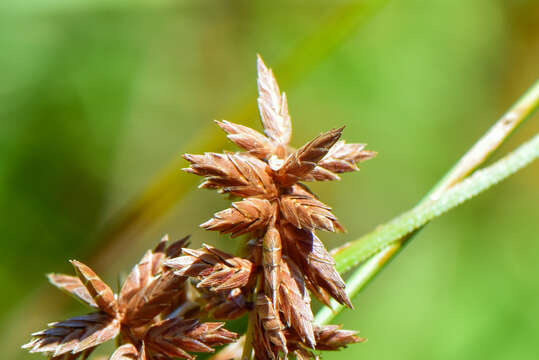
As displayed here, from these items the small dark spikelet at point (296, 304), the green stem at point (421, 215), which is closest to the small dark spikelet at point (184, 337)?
the small dark spikelet at point (296, 304)

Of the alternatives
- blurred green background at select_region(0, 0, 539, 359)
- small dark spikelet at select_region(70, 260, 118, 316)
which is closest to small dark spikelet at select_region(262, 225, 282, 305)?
small dark spikelet at select_region(70, 260, 118, 316)

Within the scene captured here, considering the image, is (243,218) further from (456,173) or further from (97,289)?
(456,173)

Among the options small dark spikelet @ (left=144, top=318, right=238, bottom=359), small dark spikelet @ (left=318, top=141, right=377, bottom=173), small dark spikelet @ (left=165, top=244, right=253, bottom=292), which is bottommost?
small dark spikelet @ (left=144, top=318, right=238, bottom=359)

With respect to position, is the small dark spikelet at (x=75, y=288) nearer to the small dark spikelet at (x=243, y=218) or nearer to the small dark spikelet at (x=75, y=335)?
the small dark spikelet at (x=75, y=335)

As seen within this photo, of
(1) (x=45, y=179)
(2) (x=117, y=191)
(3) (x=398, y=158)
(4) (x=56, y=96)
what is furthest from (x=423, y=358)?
(4) (x=56, y=96)

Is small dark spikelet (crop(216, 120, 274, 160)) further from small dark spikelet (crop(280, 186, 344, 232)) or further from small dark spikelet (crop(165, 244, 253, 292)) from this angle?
small dark spikelet (crop(165, 244, 253, 292))

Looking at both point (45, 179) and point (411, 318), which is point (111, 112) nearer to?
point (45, 179)

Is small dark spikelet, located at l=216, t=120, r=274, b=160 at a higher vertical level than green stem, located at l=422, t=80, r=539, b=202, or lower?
lower

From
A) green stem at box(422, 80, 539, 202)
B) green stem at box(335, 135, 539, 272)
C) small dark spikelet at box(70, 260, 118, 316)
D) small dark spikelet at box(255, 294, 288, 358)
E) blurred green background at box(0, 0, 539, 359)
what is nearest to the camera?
small dark spikelet at box(255, 294, 288, 358)
